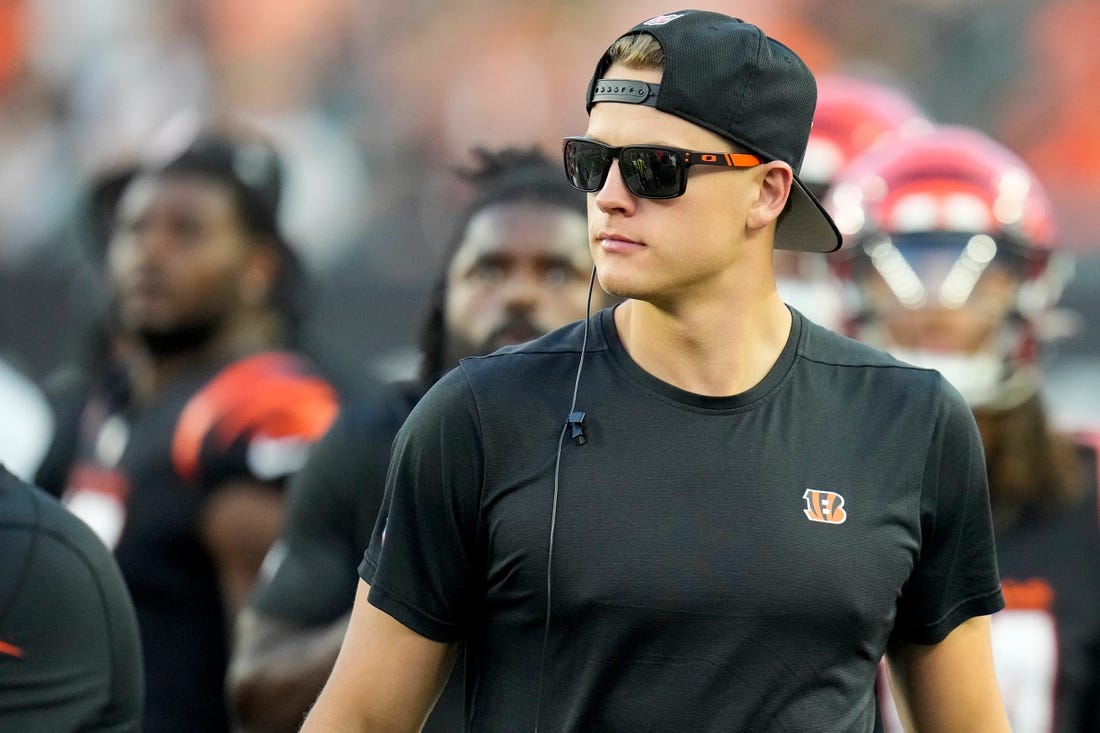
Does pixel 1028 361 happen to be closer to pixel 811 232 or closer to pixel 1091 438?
pixel 1091 438

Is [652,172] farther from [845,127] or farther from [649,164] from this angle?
[845,127]

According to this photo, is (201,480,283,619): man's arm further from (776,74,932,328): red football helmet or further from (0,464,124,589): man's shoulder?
(776,74,932,328): red football helmet

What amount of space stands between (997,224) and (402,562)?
3.03 metres

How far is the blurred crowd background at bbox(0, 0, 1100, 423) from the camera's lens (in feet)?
40.1

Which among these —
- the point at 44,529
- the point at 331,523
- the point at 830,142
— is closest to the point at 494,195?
the point at 331,523

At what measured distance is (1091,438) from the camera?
4766 millimetres

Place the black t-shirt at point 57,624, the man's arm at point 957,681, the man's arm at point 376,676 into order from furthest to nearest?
1. the black t-shirt at point 57,624
2. the man's arm at point 957,681
3. the man's arm at point 376,676

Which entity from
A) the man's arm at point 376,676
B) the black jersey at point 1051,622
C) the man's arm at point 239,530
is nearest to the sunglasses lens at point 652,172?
the man's arm at point 376,676

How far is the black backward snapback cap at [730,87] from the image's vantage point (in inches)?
102

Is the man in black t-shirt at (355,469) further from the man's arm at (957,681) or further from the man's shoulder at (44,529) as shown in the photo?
the man's arm at (957,681)

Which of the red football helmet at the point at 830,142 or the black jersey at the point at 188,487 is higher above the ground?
the red football helmet at the point at 830,142

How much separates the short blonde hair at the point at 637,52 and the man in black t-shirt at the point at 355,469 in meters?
1.47

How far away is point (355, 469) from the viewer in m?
4.04

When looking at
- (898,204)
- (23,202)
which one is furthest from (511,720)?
(23,202)
